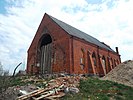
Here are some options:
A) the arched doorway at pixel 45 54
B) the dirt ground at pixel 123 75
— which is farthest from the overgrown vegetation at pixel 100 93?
the arched doorway at pixel 45 54

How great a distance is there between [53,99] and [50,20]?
54.5 ft

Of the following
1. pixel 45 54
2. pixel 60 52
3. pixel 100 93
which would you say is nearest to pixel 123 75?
pixel 100 93

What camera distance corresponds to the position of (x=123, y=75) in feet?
65.0

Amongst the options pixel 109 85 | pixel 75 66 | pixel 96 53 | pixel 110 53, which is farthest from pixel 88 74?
pixel 110 53

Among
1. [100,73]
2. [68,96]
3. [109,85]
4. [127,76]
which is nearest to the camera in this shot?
[68,96]

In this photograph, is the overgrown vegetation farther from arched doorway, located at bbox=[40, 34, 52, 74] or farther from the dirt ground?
arched doorway, located at bbox=[40, 34, 52, 74]

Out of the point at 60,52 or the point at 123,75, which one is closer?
the point at 123,75

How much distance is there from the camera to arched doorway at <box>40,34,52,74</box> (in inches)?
974

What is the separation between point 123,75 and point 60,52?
8.45 m

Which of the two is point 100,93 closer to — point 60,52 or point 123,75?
point 123,75

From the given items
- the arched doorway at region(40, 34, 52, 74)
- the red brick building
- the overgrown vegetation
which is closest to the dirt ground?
the overgrown vegetation

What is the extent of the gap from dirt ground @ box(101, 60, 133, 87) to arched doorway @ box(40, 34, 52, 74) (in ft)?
27.2

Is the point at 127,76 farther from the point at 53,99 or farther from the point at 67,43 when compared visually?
the point at 53,99

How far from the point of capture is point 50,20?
26109 millimetres
